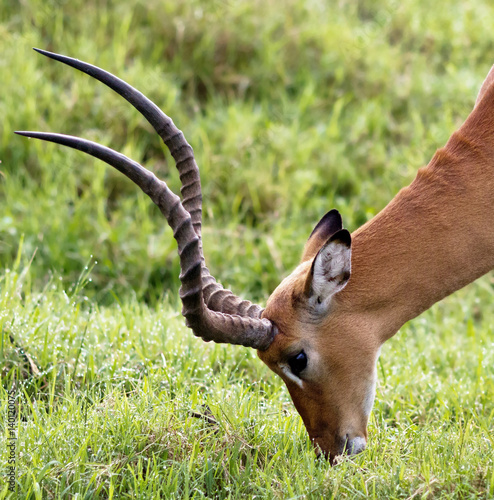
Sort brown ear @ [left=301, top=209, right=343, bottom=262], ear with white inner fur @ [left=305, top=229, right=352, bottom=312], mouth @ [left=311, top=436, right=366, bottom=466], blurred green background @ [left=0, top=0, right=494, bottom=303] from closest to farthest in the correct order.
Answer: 1. ear with white inner fur @ [left=305, top=229, right=352, bottom=312]
2. mouth @ [left=311, top=436, right=366, bottom=466]
3. brown ear @ [left=301, top=209, right=343, bottom=262]
4. blurred green background @ [left=0, top=0, right=494, bottom=303]

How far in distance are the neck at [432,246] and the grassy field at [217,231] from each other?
0.62m

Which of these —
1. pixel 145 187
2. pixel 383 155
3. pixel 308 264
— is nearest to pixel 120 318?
pixel 308 264

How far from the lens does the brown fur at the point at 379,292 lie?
340 centimetres

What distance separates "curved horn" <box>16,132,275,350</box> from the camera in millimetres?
2893

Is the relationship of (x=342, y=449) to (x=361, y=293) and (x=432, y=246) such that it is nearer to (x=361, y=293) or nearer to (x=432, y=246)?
(x=361, y=293)

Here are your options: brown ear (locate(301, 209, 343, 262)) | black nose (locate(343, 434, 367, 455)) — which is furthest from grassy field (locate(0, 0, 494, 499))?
brown ear (locate(301, 209, 343, 262))

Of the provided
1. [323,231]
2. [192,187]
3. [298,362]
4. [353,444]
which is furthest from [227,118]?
[353,444]

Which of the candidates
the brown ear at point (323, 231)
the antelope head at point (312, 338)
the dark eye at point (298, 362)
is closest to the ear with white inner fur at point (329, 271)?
the antelope head at point (312, 338)

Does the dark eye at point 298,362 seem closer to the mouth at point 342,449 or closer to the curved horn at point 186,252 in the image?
the curved horn at point 186,252

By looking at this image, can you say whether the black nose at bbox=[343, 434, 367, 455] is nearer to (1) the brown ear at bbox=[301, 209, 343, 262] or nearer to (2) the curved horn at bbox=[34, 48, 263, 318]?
(2) the curved horn at bbox=[34, 48, 263, 318]

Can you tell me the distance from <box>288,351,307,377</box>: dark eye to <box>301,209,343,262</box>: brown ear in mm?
591

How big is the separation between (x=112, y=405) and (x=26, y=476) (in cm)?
58

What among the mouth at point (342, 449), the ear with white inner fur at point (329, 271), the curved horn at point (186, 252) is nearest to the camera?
the curved horn at point (186, 252)

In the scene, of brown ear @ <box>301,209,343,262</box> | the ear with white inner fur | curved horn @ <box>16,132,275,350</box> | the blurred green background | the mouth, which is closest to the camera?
curved horn @ <box>16,132,275,350</box>
